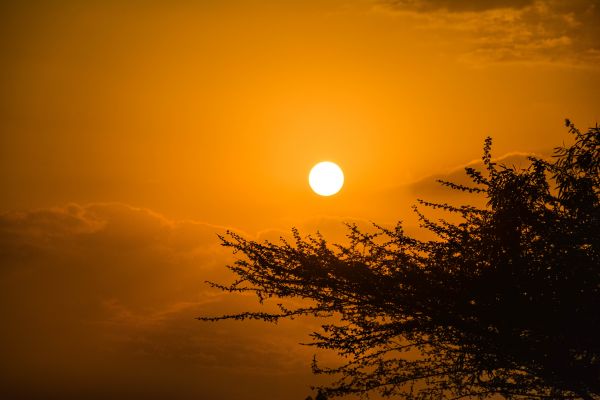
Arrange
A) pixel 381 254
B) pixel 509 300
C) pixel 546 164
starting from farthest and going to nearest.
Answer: pixel 546 164, pixel 381 254, pixel 509 300

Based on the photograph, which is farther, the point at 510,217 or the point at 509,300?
the point at 510,217

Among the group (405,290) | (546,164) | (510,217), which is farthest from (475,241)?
(546,164)

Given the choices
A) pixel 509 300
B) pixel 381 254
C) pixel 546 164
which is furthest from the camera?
pixel 546 164

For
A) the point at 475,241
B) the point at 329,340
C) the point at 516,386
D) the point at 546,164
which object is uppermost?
the point at 546,164

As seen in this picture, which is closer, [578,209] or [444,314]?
[444,314]

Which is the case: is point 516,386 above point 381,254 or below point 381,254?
below

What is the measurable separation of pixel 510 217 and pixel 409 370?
2648 mm

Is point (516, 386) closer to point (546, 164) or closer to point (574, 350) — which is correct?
point (574, 350)

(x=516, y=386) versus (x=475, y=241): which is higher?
(x=475, y=241)

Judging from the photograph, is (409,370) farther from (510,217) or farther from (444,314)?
(510,217)

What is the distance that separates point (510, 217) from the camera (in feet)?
32.7

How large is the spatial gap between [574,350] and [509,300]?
1.20 metres

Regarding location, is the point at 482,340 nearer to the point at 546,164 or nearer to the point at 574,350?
the point at 574,350

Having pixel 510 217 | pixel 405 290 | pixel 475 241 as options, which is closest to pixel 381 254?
pixel 405 290
